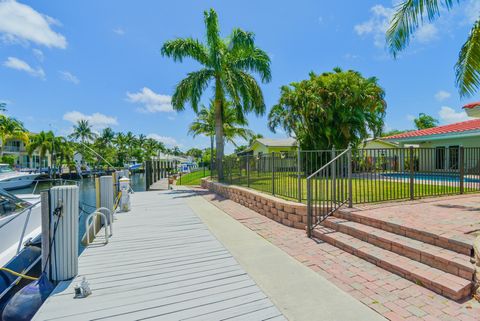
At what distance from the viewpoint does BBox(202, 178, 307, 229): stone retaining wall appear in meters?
6.25

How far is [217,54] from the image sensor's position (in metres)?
13.1

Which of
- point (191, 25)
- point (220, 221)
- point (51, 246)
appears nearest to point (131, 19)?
point (191, 25)

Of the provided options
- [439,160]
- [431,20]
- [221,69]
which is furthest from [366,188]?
[221,69]

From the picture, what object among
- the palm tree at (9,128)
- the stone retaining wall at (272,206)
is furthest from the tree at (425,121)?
the palm tree at (9,128)

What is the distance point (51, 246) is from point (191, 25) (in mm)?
14219

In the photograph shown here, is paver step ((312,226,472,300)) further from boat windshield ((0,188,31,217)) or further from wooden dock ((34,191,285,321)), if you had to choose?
boat windshield ((0,188,31,217))

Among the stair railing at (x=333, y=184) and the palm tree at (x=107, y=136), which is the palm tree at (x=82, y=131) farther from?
the stair railing at (x=333, y=184)

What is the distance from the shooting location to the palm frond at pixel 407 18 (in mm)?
5500

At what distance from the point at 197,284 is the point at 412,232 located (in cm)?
362

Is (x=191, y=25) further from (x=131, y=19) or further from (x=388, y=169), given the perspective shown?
(x=388, y=169)

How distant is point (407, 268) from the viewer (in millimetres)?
3590

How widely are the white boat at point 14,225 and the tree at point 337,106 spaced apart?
1427cm

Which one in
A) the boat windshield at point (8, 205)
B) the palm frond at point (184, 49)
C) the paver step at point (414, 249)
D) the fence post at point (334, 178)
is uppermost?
the palm frond at point (184, 49)

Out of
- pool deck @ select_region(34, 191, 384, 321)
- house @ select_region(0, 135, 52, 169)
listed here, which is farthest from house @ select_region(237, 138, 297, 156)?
house @ select_region(0, 135, 52, 169)
